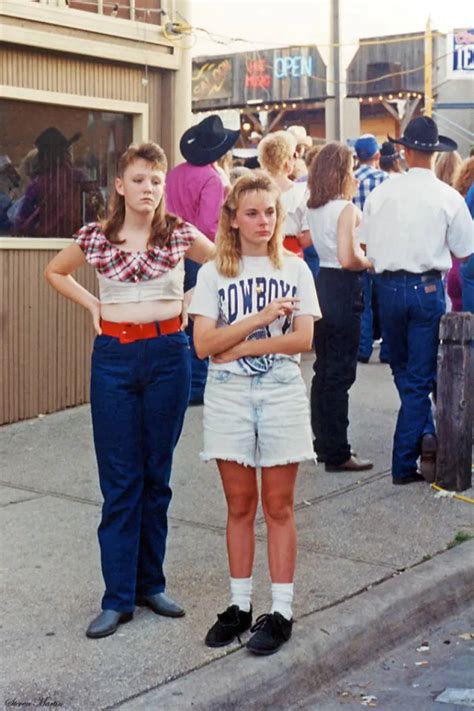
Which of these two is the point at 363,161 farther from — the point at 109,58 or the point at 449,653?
the point at 449,653

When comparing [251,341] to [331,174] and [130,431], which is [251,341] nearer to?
[130,431]

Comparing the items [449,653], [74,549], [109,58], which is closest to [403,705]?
[449,653]

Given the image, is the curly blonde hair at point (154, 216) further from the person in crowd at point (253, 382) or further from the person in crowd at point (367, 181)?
the person in crowd at point (367, 181)

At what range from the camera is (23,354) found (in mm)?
8781

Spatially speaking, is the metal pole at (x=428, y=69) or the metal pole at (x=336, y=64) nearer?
the metal pole at (x=336, y=64)

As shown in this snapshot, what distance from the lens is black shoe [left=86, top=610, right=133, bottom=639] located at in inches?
183

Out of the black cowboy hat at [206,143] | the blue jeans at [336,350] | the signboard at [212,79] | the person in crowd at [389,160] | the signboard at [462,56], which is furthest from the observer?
the signboard at [212,79]

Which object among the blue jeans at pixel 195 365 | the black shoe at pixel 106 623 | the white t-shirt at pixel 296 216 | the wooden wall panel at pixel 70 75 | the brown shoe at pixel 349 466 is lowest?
the black shoe at pixel 106 623

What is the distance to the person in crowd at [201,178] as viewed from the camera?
28.4 feet

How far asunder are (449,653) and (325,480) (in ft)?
8.04

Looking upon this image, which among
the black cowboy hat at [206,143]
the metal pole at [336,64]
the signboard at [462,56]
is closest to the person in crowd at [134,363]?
the black cowboy hat at [206,143]

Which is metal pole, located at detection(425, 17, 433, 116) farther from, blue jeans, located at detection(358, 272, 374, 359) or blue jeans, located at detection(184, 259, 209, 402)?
blue jeans, located at detection(184, 259, 209, 402)

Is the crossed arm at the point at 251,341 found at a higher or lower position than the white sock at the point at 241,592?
higher

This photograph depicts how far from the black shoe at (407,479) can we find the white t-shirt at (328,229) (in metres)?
1.30
